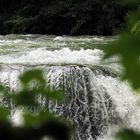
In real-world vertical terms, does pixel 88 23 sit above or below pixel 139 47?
below

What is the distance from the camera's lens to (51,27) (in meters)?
16.7

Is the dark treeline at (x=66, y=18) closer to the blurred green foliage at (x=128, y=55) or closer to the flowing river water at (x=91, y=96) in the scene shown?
the flowing river water at (x=91, y=96)

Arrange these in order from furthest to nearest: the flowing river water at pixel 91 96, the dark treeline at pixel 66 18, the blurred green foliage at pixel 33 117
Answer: the dark treeline at pixel 66 18
the flowing river water at pixel 91 96
the blurred green foliage at pixel 33 117

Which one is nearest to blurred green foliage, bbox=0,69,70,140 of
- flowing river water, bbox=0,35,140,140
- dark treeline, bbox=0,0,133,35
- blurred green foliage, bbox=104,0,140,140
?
blurred green foliage, bbox=104,0,140,140

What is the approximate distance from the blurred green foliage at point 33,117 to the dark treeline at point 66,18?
14707mm

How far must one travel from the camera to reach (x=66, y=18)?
54.7ft

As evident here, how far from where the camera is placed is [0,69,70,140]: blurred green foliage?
0.84 m

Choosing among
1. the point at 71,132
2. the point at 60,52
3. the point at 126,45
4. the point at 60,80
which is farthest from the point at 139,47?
the point at 60,52

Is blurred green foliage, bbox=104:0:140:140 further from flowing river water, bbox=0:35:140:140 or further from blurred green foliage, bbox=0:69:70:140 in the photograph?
flowing river water, bbox=0:35:140:140

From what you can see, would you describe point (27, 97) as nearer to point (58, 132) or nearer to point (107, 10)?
point (58, 132)

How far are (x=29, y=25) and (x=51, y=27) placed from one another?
64 cm

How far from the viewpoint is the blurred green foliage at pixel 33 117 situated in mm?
837

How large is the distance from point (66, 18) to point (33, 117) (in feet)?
52.0

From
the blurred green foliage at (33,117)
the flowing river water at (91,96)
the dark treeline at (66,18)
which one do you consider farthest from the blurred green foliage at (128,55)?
the dark treeline at (66,18)
